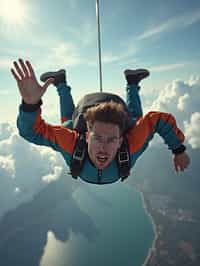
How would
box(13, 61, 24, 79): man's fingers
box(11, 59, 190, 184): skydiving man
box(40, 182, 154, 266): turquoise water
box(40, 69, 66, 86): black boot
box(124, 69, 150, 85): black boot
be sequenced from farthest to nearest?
box(40, 182, 154, 266): turquoise water, box(40, 69, 66, 86): black boot, box(124, 69, 150, 85): black boot, box(11, 59, 190, 184): skydiving man, box(13, 61, 24, 79): man's fingers

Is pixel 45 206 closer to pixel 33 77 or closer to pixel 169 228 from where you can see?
pixel 169 228

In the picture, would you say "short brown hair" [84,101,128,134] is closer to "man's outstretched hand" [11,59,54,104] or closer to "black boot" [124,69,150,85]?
"man's outstretched hand" [11,59,54,104]

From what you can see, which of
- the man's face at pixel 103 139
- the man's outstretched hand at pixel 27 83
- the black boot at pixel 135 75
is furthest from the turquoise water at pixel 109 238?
the man's outstretched hand at pixel 27 83

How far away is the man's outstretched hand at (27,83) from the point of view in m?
1.68

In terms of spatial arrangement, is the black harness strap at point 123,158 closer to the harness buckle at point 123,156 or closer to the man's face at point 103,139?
the harness buckle at point 123,156

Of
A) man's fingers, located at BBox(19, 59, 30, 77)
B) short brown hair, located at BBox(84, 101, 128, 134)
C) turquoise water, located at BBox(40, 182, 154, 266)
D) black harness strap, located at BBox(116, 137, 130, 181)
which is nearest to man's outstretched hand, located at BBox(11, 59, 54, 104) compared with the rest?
man's fingers, located at BBox(19, 59, 30, 77)

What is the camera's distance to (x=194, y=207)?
80938 mm

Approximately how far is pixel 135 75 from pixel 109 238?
67.3 meters

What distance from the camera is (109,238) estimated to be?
62344mm

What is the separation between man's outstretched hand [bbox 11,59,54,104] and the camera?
66.3 inches

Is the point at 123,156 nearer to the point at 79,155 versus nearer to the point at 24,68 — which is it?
the point at 79,155

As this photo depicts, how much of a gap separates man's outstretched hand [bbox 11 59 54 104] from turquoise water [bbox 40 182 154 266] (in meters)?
56.8

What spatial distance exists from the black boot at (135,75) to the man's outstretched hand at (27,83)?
1853 mm

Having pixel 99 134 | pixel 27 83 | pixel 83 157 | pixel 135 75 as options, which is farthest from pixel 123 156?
pixel 135 75
